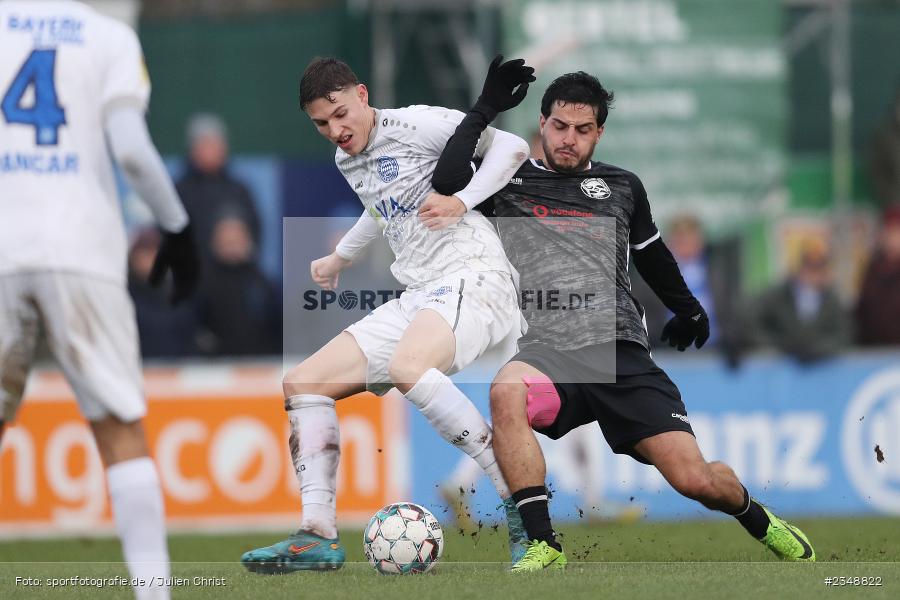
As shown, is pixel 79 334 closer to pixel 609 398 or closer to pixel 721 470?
pixel 609 398

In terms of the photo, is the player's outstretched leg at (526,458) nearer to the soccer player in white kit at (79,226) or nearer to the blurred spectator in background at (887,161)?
the soccer player in white kit at (79,226)

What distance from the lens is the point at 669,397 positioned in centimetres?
663

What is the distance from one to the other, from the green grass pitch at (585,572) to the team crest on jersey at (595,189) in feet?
→ 5.58

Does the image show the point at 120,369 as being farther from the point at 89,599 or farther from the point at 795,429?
the point at 795,429

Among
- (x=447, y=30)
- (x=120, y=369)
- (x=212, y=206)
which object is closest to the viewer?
(x=120, y=369)

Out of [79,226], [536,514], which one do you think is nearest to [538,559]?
[536,514]

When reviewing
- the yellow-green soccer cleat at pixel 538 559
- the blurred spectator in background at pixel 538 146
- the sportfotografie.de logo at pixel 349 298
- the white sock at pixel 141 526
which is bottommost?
the yellow-green soccer cleat at pixel 538 559

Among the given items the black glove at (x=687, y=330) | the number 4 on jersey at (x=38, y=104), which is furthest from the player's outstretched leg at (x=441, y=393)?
the number 4 on jersey at (x=38, y=104)

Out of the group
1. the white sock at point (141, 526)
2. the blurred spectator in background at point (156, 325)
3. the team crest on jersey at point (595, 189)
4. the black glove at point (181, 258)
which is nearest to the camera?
the white sock at point (141, 526)

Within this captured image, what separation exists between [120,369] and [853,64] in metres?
11.4

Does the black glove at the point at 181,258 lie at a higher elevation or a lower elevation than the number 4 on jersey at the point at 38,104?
lower

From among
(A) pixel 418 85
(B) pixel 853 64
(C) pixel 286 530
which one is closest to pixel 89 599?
(C) pixel 286 530

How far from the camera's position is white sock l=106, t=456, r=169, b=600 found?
4629mm

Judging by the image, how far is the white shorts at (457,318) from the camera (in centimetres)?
640
